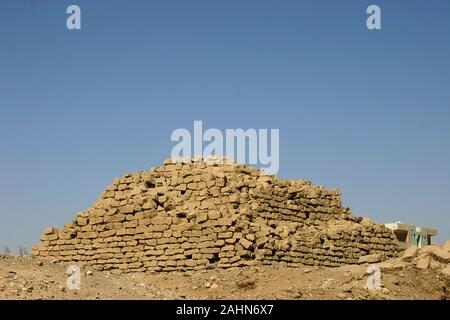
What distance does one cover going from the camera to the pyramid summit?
65.8 feet

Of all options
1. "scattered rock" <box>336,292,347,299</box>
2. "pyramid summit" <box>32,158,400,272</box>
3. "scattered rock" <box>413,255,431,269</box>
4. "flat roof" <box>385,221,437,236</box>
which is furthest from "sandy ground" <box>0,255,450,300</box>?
"flat roof" <box>385,221,437,236</box>

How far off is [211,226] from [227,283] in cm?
208

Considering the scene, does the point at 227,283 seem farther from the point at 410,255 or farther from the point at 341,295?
the point at 410,255

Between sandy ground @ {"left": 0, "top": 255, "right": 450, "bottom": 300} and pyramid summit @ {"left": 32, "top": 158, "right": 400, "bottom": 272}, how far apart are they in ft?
2.11

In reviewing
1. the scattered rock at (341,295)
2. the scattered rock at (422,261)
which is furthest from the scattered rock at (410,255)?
the scattered rock at (341,295)

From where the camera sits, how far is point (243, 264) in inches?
763

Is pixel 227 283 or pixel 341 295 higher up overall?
pixel 341 295

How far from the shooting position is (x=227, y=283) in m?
18.5

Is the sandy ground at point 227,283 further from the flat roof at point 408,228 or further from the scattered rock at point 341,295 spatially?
the flat roof at point 408,228

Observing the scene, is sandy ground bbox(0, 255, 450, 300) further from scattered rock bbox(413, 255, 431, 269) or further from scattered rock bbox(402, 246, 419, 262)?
scattered rock bbox(402, 246, 419, 262)

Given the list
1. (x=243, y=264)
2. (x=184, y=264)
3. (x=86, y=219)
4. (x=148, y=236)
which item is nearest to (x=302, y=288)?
(x=243, y=264)

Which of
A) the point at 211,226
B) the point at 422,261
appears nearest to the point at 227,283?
the point at 211,226

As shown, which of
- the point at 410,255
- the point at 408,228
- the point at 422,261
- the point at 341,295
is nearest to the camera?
the point at 341,295
